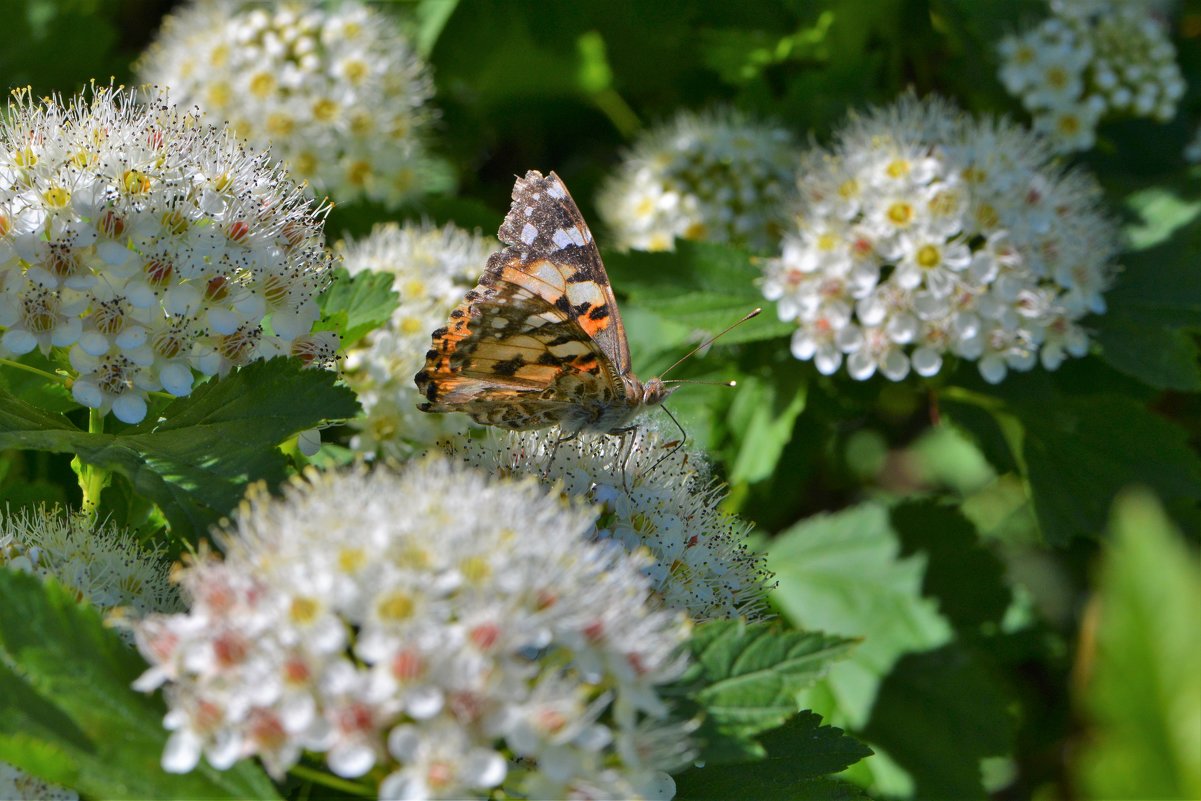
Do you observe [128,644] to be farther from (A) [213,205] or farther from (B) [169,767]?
(A) [213,205]

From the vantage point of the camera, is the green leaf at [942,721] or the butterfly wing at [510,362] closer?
the butterfly wing at [510,362]

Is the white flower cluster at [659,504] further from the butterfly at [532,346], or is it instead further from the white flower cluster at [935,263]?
the white flower cluster at [935,263]

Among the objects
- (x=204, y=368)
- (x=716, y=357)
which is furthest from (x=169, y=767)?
(x=716, y=357)

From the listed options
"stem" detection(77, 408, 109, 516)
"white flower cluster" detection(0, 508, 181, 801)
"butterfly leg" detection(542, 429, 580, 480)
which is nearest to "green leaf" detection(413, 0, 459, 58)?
"butterfly leg" detection(542, 429, 580, 480)

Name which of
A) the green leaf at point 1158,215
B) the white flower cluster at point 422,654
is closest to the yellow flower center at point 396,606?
the white flower cluster at point 422,654

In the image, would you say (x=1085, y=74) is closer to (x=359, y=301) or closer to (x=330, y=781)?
(x=359, y=301)

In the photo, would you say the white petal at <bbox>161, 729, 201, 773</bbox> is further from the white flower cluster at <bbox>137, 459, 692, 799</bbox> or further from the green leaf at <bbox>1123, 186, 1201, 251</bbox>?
the green leaf at <bbox>1123, 186, 1201, 251</bbox>

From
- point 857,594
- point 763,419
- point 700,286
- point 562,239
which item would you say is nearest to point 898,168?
point 700,286
